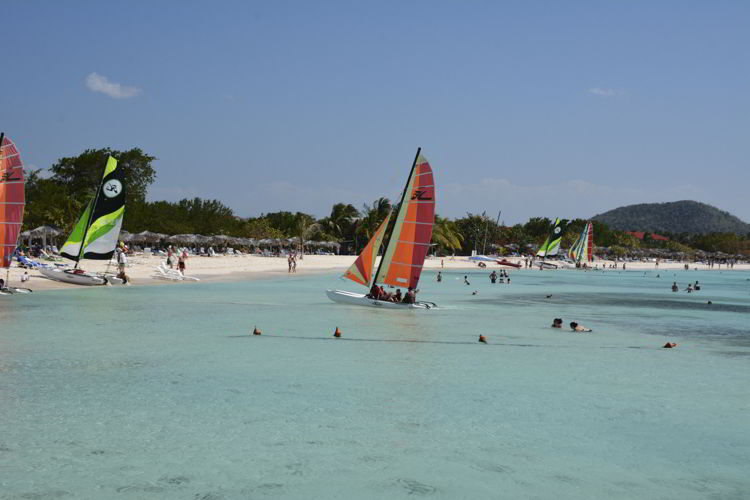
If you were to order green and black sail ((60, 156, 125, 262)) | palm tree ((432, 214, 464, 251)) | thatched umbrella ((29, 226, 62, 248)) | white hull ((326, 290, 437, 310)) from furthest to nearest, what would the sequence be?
palm tree ((432, 214, 464, 251)), thatched umbrella ((29, 226, 62, 248)), green and black sail ((60, 156, 125, 262)), white hull ((326, 290, 437, 310))

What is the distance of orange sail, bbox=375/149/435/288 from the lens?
100 ft

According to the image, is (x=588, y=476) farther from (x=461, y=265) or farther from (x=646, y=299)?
(x=461, y=265)

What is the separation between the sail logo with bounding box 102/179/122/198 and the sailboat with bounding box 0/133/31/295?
848cm

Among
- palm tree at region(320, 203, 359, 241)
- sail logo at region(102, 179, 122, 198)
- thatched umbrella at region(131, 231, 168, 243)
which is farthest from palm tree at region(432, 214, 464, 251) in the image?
sail logo at region(102, 179, 122, 198)

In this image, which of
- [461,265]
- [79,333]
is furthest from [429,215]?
[461,265]

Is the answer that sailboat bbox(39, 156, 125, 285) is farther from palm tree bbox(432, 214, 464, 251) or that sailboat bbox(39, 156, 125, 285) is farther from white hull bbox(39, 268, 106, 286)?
palm tree bbox(432, 214, 464, 251)

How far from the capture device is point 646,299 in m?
51.6

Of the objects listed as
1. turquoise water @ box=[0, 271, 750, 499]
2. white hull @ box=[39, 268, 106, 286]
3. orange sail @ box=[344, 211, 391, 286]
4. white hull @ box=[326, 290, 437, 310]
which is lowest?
turquoise water @ box=[0, 271, 750, 499]

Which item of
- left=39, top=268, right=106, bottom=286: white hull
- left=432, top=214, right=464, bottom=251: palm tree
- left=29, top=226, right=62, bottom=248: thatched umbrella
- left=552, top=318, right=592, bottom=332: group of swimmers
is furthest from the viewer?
left=432, top=214, right=464, bottom=251: palm tree

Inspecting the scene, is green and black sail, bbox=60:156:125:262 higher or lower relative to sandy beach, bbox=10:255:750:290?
higher

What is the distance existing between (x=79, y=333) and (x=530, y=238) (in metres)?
143

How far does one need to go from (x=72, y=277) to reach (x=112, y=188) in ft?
18.5

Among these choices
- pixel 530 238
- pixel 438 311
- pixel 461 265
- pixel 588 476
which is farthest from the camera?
pixel 530 238

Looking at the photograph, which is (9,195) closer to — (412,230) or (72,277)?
(72,277)
